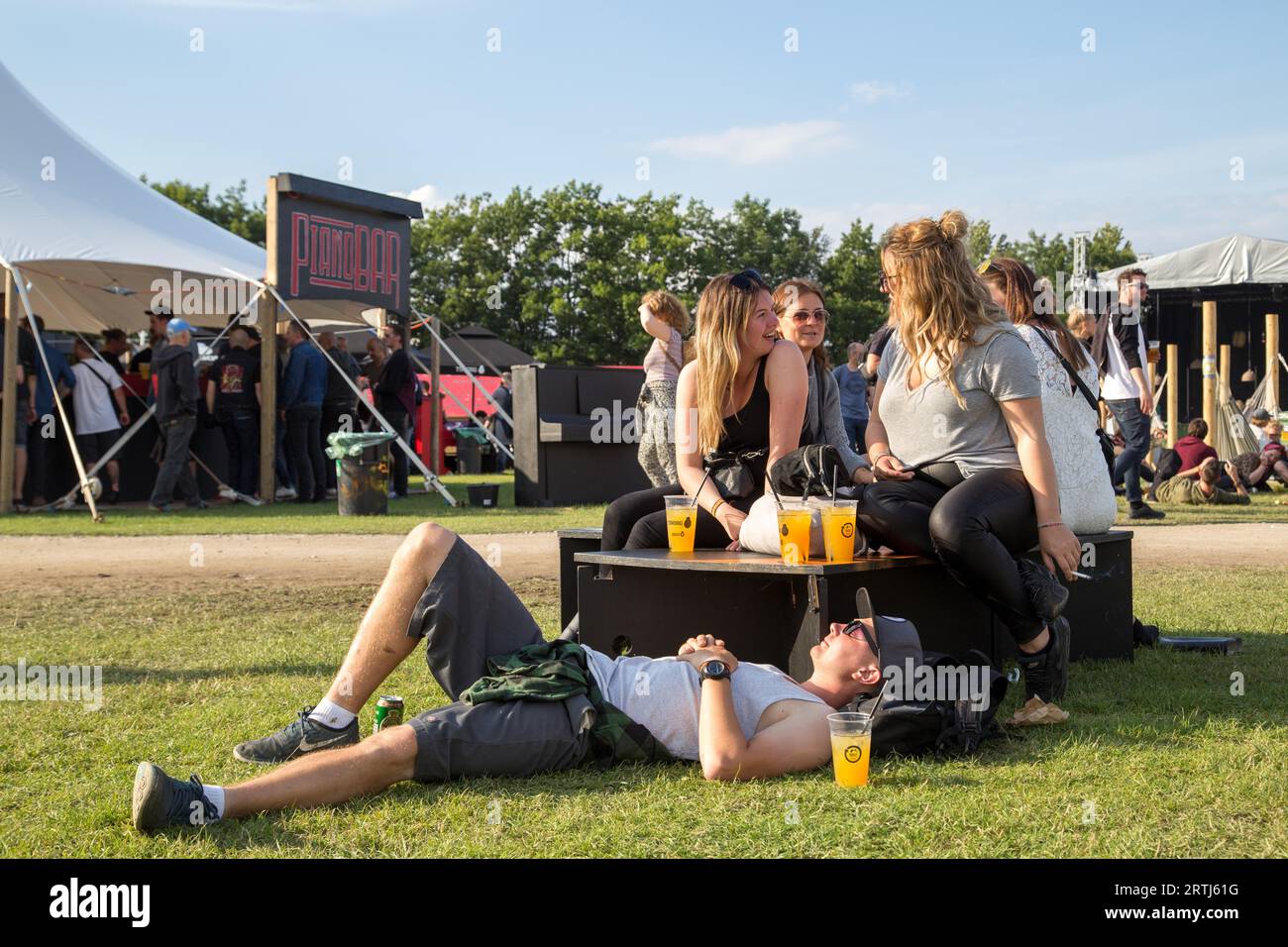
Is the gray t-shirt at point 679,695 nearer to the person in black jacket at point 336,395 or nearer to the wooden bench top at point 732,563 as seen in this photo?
the wooden bench top at point 732,563

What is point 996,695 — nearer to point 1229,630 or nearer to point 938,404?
point 938,404

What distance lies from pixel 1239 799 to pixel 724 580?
5.88 feet

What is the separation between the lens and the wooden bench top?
418 centimetres

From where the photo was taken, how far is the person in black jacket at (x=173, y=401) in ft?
46.8

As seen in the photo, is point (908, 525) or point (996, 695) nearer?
point (996, 695)

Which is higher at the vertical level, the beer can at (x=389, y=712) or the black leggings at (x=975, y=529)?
the black leggings at (x=975, y=529)

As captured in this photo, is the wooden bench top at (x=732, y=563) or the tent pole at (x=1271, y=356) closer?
the wooden bench top at (x=732, y=563)

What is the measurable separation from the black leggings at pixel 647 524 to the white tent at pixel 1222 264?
21745 millimetres

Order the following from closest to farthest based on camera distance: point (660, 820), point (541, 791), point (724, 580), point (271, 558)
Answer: point (660, 820), point (541, 791), point (724, 580), point (271, 558)

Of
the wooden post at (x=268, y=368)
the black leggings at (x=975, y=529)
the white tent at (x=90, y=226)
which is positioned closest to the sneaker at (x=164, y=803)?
the black leggings at (x=975, y=529)

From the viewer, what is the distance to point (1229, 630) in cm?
615

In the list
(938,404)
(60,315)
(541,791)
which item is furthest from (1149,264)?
(541,791)

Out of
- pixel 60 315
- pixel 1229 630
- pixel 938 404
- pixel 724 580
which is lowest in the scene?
pixel 1229 630
